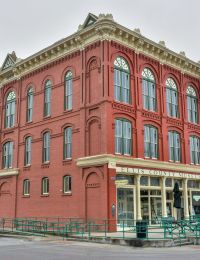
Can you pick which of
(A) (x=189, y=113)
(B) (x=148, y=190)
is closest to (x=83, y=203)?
(B) (x=148, y=190)

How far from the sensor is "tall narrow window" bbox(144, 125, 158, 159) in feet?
97.2

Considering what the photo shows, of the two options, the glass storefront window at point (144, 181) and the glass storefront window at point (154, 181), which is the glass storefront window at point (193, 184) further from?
the glass storefront window at point (144, 181)

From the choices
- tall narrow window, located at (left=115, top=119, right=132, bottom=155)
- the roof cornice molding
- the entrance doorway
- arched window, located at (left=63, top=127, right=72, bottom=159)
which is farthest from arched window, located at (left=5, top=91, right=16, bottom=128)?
the entrance doorway

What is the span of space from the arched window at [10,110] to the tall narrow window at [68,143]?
8.39 metres

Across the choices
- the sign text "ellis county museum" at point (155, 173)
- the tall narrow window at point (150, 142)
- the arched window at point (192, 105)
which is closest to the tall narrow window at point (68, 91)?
the tall narrow window at point (150, 142)

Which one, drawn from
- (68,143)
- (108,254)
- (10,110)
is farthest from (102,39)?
(108,254)

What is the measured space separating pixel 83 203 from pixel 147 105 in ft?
32.4

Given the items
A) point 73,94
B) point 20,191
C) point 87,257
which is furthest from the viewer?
point 20,191

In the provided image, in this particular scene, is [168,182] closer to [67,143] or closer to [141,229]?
[67,143]

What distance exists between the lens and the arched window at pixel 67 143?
96.4 ft

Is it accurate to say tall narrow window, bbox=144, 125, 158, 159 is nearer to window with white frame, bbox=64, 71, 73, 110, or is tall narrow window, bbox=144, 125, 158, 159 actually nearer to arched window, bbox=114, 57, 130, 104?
arched window, bbox=114, 57, 130, 104

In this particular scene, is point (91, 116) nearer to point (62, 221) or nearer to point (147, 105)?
point (147, 105)

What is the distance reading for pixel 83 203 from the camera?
2645 cm

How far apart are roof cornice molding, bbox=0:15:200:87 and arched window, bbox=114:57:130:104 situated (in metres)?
1.60
